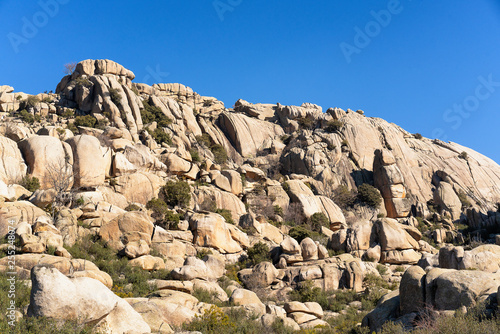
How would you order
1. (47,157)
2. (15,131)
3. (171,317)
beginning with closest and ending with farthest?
(171,317)
(47,157)
(15,131)

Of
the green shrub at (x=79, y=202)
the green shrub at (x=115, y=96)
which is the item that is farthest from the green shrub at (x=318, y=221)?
the green shrub at (x=115, y=96)

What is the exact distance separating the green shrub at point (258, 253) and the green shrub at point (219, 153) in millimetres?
27666

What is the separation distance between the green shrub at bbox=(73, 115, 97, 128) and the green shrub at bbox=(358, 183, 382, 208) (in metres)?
36.8

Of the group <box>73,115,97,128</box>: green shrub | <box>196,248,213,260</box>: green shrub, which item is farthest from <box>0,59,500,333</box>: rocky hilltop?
<box>73,115,97,128</box>: green shrub

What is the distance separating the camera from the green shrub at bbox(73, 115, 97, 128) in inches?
1956

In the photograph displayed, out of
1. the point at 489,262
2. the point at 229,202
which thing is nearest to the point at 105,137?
the point at 229,202

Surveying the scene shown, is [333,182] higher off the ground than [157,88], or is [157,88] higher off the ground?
[157,88]

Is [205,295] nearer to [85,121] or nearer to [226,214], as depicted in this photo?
[226,214]

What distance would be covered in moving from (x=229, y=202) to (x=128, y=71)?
39.6m

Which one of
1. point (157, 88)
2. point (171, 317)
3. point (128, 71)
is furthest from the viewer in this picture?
point (157, 88)

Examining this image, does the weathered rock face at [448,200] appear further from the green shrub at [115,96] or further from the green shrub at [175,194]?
the green shrub at [115,96]

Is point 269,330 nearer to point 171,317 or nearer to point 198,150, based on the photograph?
point 171,317

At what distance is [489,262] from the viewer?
762 inches

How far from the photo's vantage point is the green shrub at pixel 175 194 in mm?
34719
